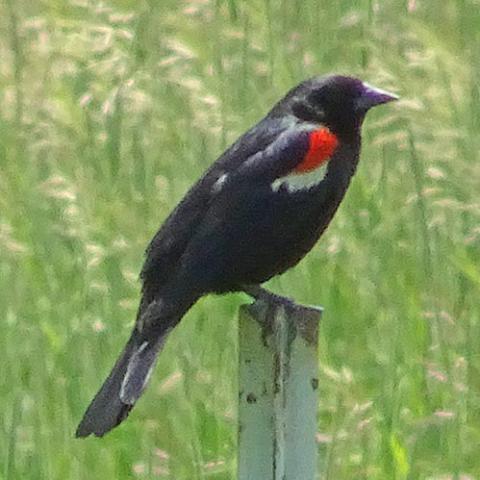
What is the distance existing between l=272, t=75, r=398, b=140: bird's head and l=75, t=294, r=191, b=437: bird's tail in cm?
62

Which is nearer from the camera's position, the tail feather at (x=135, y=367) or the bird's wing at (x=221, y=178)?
the tail feather at (x=135, y=367)

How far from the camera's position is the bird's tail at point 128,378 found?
102 inches

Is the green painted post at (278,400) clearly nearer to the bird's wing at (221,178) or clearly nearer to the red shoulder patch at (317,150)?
the bird's wing at (221,178)

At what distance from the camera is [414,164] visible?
11.2ft

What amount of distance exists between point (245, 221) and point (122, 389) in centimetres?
52

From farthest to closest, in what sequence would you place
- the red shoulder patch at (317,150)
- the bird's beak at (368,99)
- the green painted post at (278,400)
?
1. the bird's beak at (368,99)
2. the red shoulder patch at (317,150)
3. the green painted post at (278,400)

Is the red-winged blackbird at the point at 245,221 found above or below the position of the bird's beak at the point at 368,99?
below

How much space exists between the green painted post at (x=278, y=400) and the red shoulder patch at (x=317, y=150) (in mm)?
759

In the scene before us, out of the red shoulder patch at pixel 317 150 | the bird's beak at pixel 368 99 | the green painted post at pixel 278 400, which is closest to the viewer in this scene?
the green painted post at pixel 278 400

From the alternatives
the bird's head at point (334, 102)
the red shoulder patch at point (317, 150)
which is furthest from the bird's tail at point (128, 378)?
the bird's head at point (334, 102)

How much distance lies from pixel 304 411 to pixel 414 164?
1.14 metres

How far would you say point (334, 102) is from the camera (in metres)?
3.38

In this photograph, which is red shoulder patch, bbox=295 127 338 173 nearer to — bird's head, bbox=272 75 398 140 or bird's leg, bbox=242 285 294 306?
bird's head, bbox=272 75 398 140

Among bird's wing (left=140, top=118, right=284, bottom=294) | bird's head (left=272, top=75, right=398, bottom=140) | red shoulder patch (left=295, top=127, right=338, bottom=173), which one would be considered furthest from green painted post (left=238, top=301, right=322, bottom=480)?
bird's head (left=272, top=75, right=398, bottom=140)
